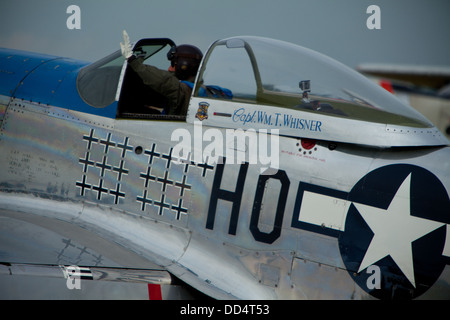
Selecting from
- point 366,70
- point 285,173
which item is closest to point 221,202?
point 285,173

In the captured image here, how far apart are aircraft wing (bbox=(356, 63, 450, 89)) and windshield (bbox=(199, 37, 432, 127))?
53.6 meters

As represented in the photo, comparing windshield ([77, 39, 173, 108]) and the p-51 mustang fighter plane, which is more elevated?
windshield ([77, 39, 173, 108])

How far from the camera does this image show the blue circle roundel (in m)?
3.20

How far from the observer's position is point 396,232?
10.6 ft

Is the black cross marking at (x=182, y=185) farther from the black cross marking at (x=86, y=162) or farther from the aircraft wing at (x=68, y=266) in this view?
the black cross marking at (x=86, y=162)

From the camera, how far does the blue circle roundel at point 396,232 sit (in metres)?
3.20

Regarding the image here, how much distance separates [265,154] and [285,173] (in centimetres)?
21

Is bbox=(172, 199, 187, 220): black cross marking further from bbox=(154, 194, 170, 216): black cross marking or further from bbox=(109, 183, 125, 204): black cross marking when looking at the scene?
bbox=(109, 183, 125, 204): black cross marking

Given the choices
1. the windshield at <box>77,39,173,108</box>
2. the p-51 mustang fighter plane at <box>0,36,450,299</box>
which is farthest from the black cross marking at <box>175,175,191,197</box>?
the windshield at <box>77,39,173,108</box>

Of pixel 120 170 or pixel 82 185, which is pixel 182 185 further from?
pixel 82 185

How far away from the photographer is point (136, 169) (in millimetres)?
3781

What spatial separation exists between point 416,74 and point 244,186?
183 ft

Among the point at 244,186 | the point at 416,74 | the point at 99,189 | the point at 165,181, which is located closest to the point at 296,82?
the point at 244,186

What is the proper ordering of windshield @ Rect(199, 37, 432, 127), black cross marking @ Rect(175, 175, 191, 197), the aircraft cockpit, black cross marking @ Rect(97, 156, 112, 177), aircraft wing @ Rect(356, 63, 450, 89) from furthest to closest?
aircraft wing @ Rect(356, 63, 450, 89) → black cross marking @ Rect(97, 156, 112, 177) → black cross marking @ Rect(175, 175, 191, 197) → windshield @ Rect(199, 37, 432, 127) → the aircraft cockpit
